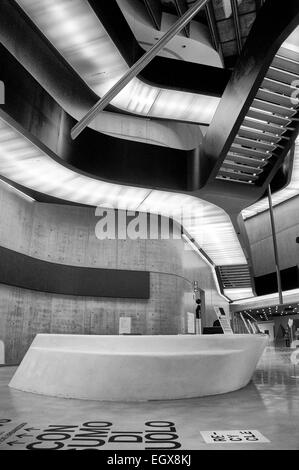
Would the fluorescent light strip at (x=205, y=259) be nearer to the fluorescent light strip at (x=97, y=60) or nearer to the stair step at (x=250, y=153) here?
the fluorescent light strip at (x=97, y=60)

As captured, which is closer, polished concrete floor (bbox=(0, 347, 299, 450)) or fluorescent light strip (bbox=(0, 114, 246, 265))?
polished concrete floor (bbox=(0, 347, 299, 450))

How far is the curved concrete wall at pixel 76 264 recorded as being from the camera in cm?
1377

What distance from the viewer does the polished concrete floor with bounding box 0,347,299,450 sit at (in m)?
2.90

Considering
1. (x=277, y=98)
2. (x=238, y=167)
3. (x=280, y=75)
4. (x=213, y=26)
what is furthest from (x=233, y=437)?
(x=213, y=26)

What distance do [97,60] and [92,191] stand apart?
160 inches

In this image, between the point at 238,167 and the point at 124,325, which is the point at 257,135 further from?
the point at 124,325

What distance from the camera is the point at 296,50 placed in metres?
7.00

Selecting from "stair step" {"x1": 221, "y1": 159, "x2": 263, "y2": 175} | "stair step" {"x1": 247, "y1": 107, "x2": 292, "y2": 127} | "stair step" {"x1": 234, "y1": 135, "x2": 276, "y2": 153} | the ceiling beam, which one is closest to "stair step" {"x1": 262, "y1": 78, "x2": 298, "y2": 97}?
"stair step" {"x1": 247, "y1": 107, "x2": 292, "y2": 127}

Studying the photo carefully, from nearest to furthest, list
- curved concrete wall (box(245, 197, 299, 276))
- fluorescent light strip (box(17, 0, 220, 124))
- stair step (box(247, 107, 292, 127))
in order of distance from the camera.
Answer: stair step (box(247, 107, 292, 127)), fluorescent light strip (box(17, 0, 220, 124)), curved concrete wall (box(245, 197, 299, 276))

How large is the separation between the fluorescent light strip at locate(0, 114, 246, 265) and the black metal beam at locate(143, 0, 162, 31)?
23.1 ft

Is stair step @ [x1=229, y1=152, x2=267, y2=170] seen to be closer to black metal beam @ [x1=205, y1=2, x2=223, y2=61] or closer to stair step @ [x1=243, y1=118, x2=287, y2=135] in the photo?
stair step @ [x1=243, y1=118, x2=287, y2=135]
